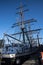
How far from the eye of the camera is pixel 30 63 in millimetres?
19047

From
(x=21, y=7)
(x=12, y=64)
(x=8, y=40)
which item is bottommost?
(x=12, y=64)

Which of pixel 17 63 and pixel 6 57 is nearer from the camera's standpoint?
pixel 17 63

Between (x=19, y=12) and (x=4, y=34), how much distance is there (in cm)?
1076

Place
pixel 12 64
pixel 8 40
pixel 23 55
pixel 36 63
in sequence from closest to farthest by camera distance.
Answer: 1. pixel 36 63
2. pixel 12 64
3. pixel 23 55
4. pixel 8 40

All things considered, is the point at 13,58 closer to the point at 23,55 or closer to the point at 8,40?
the point at 23,55

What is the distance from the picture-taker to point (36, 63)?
60.1ft

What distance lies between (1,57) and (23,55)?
412 centimetres

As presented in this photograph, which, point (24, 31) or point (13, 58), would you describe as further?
point (24, 31)

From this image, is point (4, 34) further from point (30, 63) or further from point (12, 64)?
point (30, 63)

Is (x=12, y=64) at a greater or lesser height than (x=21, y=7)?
lesser

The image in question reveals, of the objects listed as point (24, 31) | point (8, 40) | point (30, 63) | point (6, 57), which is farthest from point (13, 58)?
point (24, 31)

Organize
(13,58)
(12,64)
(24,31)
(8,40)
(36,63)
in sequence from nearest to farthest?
(36,63), (12,64), (13,58), (8,40), (24,31)

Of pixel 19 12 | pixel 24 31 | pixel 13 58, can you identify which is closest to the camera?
pixel 13 58

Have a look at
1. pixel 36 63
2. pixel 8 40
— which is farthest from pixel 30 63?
pixel 8 40
